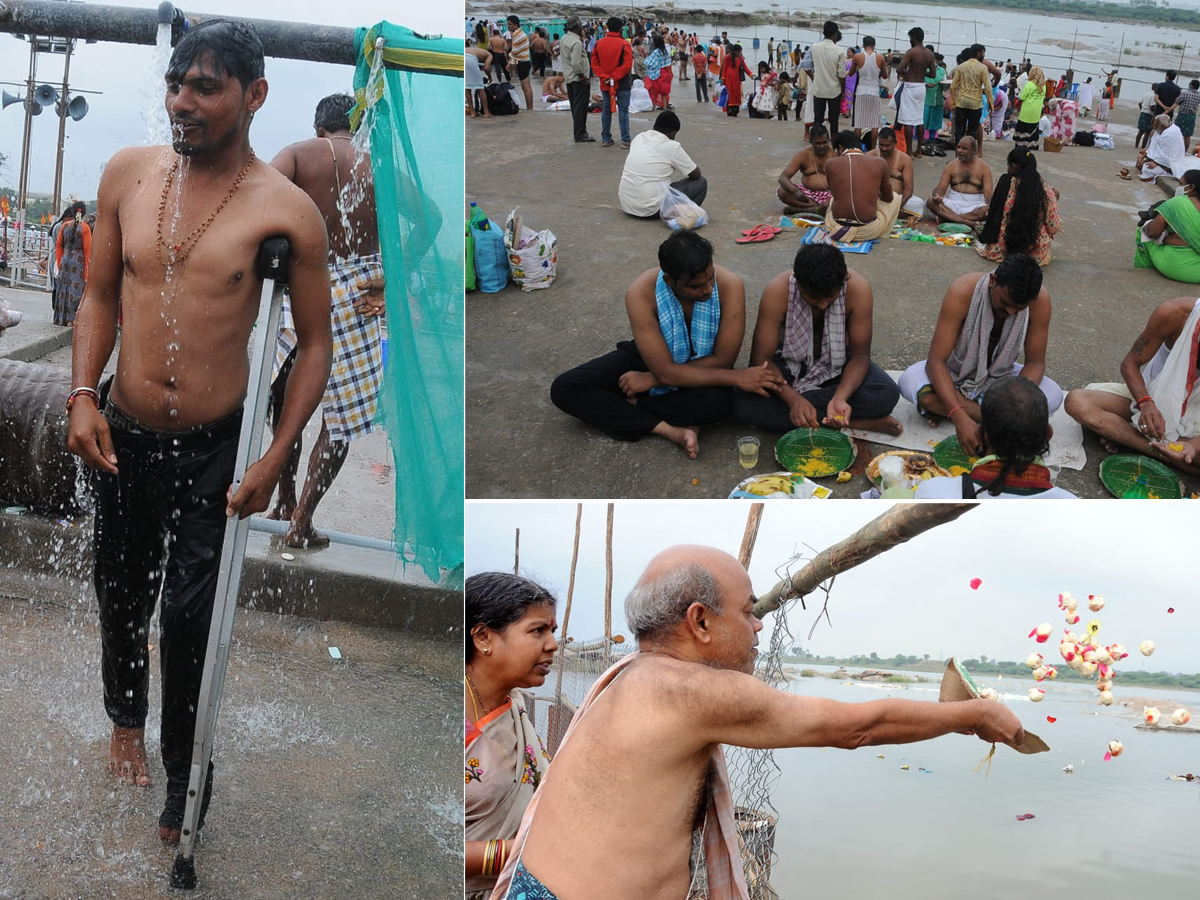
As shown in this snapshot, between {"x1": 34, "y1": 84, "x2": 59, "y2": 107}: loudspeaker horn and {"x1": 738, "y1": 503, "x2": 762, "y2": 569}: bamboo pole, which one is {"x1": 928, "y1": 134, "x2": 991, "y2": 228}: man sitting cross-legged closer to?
{"x1": 738, "y1": 503, "x2": 762, "y2": 569}: bamboo pole

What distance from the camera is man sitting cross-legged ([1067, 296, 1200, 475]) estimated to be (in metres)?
3.64

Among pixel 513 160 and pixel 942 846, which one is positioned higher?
pixel 513 160

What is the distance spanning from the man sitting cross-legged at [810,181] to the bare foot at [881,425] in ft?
10.2

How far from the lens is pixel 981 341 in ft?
12.6

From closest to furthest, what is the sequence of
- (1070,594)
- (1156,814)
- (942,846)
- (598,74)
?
(1070,594) < (1156,814) < (942,846) < (598,74)

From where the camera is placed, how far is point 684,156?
641cm

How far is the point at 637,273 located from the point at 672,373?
5.71 ft

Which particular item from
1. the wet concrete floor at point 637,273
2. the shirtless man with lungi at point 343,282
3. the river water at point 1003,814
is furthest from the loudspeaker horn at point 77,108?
the river water at point 1003,814

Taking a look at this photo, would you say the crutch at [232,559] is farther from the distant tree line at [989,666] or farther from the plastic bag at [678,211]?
the plastic bag at [678,211]

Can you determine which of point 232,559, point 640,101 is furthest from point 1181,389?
point 640,101

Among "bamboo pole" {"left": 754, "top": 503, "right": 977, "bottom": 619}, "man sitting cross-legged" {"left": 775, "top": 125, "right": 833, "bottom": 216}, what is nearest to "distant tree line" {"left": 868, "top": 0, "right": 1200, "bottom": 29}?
"man sitting cross-legged" {"left": 775, "top": 125, "right": 833, "bottom": 216}

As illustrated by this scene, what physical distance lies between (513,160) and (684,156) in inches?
82.8

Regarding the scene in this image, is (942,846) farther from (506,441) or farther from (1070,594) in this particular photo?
(506,441)

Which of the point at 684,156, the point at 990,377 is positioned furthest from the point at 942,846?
the point at 684,156
